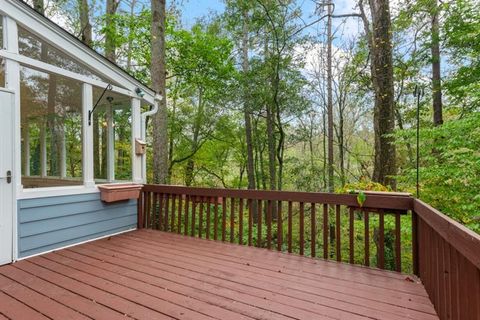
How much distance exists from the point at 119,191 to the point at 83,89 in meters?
1.45

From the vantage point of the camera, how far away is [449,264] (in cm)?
167

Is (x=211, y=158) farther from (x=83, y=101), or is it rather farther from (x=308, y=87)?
(x=83, y=101)

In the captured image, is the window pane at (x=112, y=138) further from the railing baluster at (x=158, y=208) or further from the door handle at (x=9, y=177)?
the door handle at (x=9, y=177)

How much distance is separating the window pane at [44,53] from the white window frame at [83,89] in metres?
0.05

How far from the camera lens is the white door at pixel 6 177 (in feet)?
9.57

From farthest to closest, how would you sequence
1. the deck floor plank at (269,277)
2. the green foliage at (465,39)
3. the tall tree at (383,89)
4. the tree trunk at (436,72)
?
the tree trunk at (436,72), the green foliage at (465,39), the tall tree at (383,89), the deck floor plank at (269,277)

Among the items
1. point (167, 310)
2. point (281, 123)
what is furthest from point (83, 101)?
point (281, 123)

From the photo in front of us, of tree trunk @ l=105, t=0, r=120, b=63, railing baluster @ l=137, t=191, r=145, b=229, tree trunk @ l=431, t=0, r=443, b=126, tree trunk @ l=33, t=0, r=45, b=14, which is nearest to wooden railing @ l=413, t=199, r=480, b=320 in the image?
railing baluster @ l=137, t=191, r=145, b=229

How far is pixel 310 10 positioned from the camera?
8195 mm

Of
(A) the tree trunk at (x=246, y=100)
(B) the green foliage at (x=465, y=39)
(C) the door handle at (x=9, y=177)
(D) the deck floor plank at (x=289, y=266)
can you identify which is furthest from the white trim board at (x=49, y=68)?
(B) the green foliage at (x=465, y=39)

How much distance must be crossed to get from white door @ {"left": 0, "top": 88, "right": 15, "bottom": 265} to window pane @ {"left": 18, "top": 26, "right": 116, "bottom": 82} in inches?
22.3

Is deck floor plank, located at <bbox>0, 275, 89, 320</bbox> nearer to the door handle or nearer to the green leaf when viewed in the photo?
the door handle

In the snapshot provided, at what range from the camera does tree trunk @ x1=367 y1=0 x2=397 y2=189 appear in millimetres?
4375

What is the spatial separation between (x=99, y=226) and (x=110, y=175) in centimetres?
80
